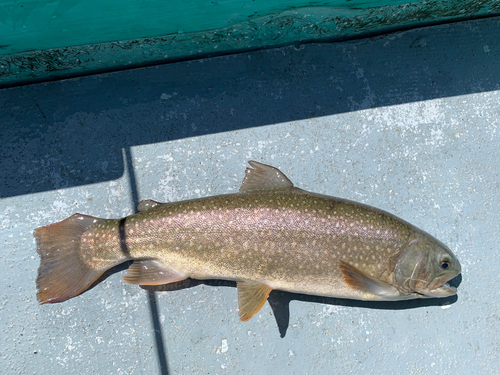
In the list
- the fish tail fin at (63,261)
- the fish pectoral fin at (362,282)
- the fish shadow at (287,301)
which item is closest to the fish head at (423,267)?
the fish pectoral fin at (362,282)

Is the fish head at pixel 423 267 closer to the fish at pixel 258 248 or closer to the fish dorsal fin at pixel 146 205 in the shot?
the fish at pixel 258 248

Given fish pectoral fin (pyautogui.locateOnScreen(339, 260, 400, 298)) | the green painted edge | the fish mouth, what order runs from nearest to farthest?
fish pectoral fin (pyautogui.locateOnScreen(339, 260, 400, 298))
the fish mouth
the green painted edge

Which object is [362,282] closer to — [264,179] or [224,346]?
[264,179]

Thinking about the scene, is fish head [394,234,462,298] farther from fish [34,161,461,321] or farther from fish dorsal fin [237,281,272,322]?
fish dorsal fin [237,281,272,322]

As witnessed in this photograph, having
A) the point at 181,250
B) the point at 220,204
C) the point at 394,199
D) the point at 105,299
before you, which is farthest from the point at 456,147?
the point at 105,299

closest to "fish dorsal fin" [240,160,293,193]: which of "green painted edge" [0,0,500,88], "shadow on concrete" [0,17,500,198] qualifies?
"shadow on concrete" [0,17,500,198]

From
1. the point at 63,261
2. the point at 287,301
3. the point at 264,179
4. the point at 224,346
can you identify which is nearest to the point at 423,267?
the point at 287,301

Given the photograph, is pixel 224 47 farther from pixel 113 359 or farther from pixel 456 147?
pixel 113 359

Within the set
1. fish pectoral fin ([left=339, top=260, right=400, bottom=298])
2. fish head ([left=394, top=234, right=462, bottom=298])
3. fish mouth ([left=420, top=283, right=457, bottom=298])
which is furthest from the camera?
A: fish mouth ([left=420, top=283, right=457, bottom=298])
